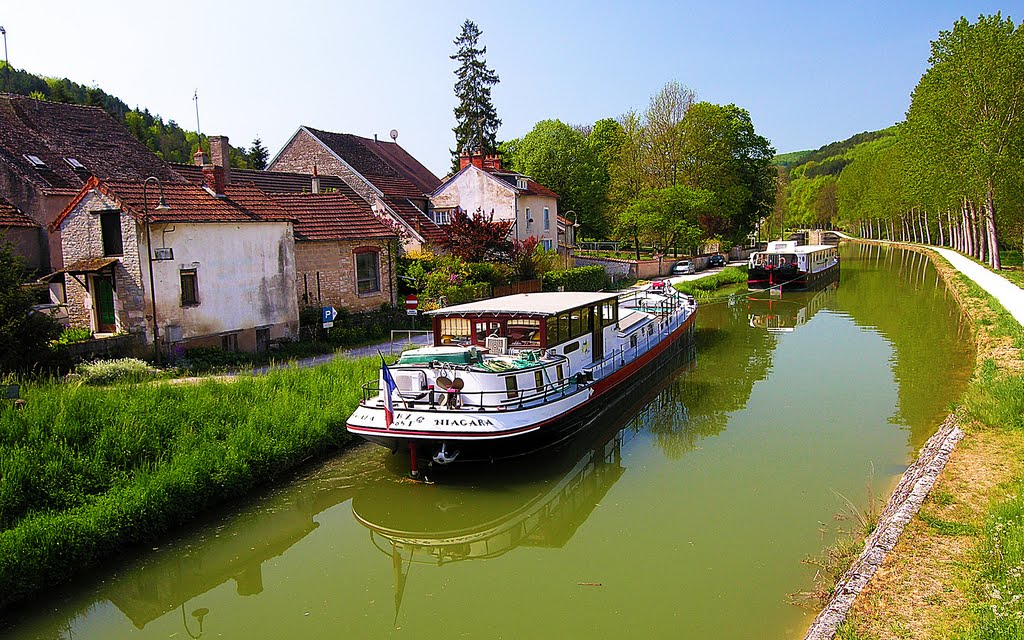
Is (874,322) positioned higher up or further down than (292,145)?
further down

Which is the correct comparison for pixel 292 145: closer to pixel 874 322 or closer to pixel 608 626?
pixel 874 322

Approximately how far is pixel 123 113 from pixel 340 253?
69.7m

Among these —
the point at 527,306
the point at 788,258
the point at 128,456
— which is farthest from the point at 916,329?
the point at 128,456

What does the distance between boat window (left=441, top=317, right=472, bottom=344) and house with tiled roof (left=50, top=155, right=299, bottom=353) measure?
6.72 m

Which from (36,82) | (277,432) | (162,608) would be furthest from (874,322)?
(36,82)

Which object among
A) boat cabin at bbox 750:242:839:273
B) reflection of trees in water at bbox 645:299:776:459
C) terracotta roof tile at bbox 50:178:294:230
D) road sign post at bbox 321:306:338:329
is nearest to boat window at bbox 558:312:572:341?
reflection of trees in water at bbox 645:299:776:459

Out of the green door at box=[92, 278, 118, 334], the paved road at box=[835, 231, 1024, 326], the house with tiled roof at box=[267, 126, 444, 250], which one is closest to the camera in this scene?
the green door at box=[92, 278, 118, 334]

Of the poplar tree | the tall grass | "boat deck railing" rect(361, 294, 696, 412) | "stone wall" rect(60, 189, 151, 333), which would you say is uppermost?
the poplar tree

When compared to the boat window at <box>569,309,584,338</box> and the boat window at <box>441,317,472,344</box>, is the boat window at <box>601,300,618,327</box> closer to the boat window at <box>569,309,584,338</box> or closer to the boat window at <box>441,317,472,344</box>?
the boat window at <box>569,309,584,338</box>

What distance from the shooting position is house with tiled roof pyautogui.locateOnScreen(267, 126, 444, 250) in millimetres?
31109

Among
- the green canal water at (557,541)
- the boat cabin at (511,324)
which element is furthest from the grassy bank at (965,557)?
the boat cabin at (511,324)

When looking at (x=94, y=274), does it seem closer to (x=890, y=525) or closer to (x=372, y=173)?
(x=890, y=525)

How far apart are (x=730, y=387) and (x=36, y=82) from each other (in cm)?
8016

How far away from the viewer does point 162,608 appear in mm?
8742
